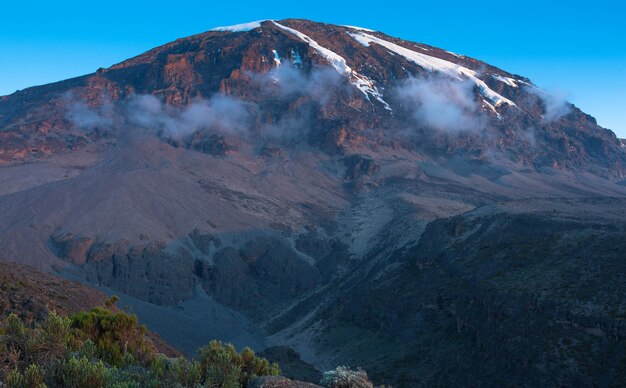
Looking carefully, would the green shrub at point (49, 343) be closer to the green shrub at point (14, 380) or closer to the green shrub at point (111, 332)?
the green shrub at point (14, 380)

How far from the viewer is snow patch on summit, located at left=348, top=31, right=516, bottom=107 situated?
17150 centimetres

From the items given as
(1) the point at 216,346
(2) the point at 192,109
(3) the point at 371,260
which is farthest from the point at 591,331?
(2) the point at 192,109

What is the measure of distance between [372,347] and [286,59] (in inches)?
4590

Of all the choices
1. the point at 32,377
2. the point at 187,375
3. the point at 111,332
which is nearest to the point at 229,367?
the point at 187,375

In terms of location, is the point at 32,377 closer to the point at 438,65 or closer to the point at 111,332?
the point at 111,332

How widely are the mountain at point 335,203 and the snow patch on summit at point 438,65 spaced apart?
927 mm

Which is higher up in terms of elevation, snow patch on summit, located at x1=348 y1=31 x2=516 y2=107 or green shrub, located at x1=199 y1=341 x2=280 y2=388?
snow patch on summit, located at x1=348 y1=31 x2=516 y2=107

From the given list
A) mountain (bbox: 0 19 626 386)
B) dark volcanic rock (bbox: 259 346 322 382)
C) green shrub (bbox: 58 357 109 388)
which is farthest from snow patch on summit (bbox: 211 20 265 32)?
green shrub (bbox: 58 357 109 388)

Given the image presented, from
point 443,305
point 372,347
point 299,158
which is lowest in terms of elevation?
point 372,347

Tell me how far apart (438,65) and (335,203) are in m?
84.3

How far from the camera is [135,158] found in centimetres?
11450

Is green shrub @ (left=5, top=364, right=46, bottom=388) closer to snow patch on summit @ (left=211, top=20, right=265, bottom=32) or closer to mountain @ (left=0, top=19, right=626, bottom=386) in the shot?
mountain @ (left=0, top=19, right=626, bottom=386)

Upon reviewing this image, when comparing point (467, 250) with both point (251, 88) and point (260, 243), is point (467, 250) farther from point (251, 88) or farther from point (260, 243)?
point (251, 88)

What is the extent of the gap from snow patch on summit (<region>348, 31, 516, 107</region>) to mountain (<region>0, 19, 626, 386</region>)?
927mm
